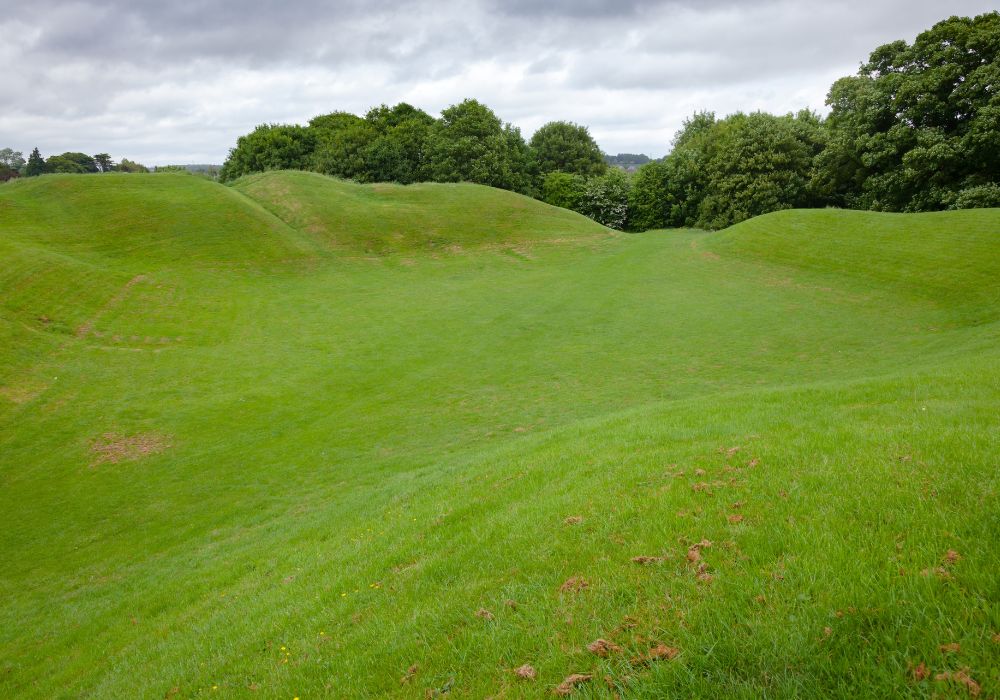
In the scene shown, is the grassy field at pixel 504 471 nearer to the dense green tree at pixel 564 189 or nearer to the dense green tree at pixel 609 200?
the dense green tree at pixel 609 200

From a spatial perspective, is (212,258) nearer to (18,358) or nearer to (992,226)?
(18,358)

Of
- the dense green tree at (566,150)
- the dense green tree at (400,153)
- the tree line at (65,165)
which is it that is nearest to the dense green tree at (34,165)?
the tree line at (65,165)

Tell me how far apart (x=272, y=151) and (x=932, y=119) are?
88208mm

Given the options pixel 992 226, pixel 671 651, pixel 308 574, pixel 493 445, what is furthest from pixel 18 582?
pixel 992 226

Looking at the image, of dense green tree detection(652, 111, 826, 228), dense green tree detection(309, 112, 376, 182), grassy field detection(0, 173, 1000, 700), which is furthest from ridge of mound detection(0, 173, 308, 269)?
dense green tree detection(652, 111, 826, 228)

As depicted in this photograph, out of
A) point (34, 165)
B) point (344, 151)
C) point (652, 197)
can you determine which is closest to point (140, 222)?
point (344, 151)

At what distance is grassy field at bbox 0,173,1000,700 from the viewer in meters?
4.38

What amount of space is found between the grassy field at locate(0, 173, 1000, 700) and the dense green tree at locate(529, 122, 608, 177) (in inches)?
Answer: 2308

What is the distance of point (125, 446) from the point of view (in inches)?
731

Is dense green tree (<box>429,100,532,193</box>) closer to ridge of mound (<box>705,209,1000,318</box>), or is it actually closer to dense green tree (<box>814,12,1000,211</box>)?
ridge of mound (<box>705,209,1000,318</box>)

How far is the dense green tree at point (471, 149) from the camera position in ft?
257

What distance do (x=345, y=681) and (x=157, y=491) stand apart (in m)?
14.4

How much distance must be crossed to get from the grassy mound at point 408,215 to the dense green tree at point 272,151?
25747mm

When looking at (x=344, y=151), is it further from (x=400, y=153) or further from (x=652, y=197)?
(x=652, y=197)
